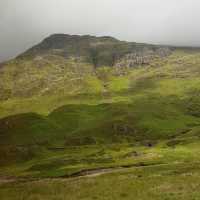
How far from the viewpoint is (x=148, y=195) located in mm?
40312

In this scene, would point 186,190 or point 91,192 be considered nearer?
point 186,190

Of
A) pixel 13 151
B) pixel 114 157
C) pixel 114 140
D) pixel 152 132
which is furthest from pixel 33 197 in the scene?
pixel 152 132

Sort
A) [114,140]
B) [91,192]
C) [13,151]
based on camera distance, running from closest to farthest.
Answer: [91,192]
[13,151]
[114,140]

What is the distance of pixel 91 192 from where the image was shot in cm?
4647

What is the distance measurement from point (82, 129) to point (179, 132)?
141 feet

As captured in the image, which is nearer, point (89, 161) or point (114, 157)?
point (89, 161)

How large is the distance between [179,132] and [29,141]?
61.5 m

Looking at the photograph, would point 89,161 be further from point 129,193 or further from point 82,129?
point 82,129

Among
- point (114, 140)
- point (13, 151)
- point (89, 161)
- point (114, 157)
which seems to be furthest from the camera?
point (114, 140)

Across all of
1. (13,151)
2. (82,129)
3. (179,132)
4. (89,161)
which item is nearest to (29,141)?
(82,129)

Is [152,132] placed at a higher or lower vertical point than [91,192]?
lower

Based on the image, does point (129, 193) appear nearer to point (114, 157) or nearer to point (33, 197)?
point (33, 197)

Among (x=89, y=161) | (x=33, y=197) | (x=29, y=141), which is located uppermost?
(x=33, y=197)

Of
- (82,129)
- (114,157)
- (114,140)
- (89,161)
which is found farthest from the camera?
(82,129)
